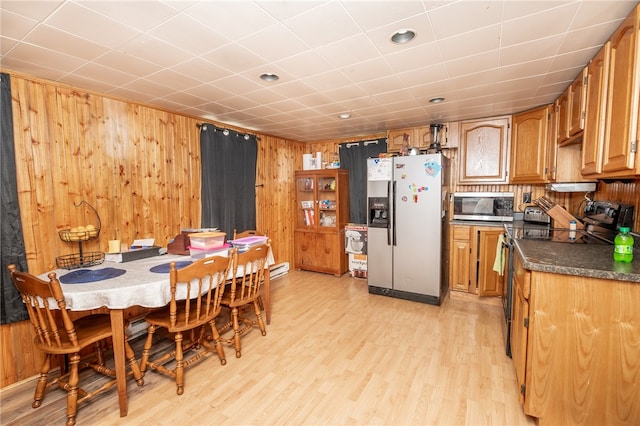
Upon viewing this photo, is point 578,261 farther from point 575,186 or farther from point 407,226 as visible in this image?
point 407,226

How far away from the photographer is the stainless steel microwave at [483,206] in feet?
11.4

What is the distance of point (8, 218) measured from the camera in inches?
78.7

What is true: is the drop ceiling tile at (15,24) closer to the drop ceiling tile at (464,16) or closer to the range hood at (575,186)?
the drop ceiling tile at (464,16)

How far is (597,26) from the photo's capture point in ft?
5.22

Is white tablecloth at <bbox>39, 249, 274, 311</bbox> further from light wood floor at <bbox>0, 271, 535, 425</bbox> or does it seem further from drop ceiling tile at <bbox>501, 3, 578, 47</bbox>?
drop ceiling tile at <bbox>501, 3, 578, 47</bbox>

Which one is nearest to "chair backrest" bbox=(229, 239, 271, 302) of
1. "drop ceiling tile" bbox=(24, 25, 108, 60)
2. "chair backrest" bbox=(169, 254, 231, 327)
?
"chair backrest" bbox=(169, 254, 231, 327)

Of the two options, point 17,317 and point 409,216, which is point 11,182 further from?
point 409,216

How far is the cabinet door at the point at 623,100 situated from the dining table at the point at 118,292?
2688mm

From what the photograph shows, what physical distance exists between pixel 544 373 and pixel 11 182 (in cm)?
357

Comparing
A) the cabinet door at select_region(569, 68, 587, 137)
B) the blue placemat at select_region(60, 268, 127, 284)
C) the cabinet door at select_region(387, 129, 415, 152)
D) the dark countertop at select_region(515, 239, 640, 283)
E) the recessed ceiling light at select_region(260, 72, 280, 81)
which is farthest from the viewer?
the cabinet door at select_region(387, 129, 415, 152)

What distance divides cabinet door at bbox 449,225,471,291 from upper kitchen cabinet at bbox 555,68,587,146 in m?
1.31

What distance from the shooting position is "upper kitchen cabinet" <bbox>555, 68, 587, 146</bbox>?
209 cm

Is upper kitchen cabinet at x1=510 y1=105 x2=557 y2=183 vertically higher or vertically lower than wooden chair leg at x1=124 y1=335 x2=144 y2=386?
higher

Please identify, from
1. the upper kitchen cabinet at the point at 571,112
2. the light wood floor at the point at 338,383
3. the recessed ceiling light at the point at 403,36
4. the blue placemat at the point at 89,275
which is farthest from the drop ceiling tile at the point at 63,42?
the upper kitchen cabinet at the point at 571,112
